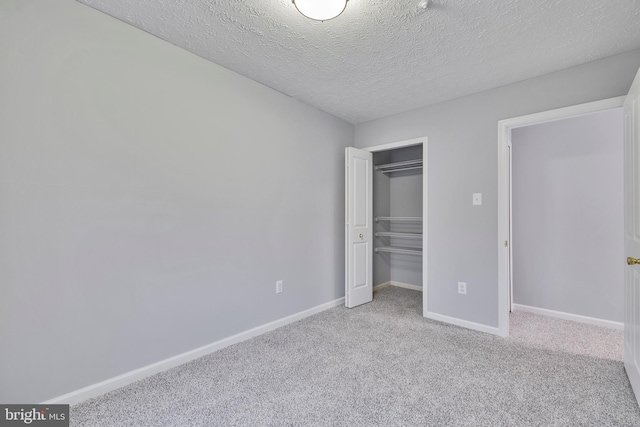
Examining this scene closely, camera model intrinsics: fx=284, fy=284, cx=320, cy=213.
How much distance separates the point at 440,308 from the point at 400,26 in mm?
2655

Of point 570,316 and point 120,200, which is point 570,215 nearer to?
point 570,316

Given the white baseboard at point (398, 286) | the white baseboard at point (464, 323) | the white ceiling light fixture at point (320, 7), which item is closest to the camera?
the white ceiling light fixture at point (320, 7)

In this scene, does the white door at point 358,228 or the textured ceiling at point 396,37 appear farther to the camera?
the white door at point 358,228

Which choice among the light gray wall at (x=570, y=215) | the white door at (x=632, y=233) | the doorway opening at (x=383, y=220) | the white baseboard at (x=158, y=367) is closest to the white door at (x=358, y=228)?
the doorway opening at (x=383, y=220)

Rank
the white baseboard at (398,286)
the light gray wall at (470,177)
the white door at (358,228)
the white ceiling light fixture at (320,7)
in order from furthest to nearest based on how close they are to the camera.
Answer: the white baseboard at (398,286) < the white door at (358,228) < the light gray wall at (470,177) < the white ceiling light fixture at (320,7)

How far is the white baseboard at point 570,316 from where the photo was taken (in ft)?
9.13

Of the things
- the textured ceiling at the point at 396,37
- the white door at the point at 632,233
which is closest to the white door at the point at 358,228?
the textured ceiling at the point at 396,37

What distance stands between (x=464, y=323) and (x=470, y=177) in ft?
4.84

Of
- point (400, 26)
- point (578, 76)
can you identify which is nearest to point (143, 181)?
point (400, 26)

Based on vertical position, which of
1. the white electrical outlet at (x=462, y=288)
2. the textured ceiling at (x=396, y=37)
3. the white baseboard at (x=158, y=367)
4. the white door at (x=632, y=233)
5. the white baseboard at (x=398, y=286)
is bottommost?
the white baseboard at (x=398, y=286)

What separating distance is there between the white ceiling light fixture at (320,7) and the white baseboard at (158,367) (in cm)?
244

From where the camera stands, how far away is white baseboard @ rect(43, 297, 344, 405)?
1.68 m

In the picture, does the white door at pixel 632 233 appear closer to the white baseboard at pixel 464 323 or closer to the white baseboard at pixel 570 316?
the white baseboard at pixel 464 323

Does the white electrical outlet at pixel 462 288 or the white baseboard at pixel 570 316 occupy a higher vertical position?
the white electrical outlet at pixel 462 288
